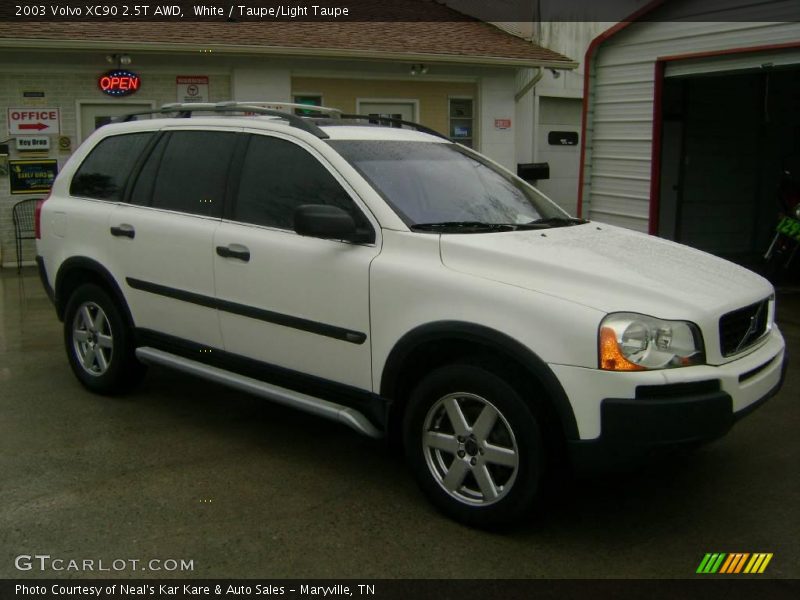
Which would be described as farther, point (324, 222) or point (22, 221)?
point (22, 221)

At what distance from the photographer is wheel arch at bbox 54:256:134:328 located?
5555mm

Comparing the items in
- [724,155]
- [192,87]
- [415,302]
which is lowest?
[415,302]

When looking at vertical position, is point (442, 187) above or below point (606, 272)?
above

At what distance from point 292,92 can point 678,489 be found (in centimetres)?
1042

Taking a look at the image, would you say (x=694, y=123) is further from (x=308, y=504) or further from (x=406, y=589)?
(x=406, y=589)

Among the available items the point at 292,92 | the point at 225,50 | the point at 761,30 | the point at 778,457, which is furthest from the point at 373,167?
the point at 292,92

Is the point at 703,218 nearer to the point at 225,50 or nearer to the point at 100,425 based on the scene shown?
the point at 225,50

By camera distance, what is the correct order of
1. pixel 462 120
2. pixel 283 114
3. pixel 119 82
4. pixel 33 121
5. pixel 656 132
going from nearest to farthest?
pixel 283 114, pixel 656 132, pixel 33 121, pixel 119 82, pixel 462 120

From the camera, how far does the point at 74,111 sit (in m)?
12.2

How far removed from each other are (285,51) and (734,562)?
10522 mm

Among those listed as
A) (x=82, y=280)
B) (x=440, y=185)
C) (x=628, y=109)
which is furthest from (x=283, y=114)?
(x=628, y=109)

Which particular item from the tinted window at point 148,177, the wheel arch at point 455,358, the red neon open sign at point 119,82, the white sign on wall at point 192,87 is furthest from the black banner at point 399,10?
the wheel arch at point 455,358

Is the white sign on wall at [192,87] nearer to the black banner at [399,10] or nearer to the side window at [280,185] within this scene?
the black banner at [399,10]

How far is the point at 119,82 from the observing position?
12344mm
